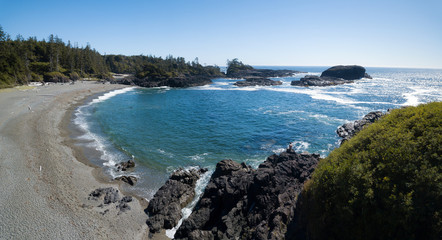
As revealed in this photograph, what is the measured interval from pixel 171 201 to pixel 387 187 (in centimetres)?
1644

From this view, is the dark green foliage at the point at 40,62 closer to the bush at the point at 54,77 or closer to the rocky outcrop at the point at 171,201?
the bush at the point at 54,77

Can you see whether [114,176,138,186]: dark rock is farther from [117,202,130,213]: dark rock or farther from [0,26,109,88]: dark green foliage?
[0,26,109,88]: dark green foliage

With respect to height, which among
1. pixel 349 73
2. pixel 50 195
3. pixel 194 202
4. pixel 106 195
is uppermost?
pixel 349 73

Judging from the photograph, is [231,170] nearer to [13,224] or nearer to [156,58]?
[13,224]

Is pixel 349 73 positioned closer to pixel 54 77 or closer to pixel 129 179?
pixel 129 179

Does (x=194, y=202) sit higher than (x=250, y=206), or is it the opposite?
(x=250, y=206)

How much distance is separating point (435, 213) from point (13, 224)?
25904 mm

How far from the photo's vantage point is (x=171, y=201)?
19797 millimetres

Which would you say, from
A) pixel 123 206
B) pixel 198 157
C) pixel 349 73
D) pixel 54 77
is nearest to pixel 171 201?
pixel 123 206

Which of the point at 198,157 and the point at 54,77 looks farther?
the point at 54,77

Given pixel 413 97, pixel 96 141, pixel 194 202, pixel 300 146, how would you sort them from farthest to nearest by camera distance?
pixel 413 97, pixel 96 141, pixel 300 146, pixel 194 202

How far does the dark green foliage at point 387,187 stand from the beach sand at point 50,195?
1361 centimetres

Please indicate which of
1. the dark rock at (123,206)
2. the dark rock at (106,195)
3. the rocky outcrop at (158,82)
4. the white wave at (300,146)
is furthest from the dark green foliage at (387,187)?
the rocky outcrop at (158,82)

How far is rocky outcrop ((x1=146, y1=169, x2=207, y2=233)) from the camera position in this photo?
693 inches
